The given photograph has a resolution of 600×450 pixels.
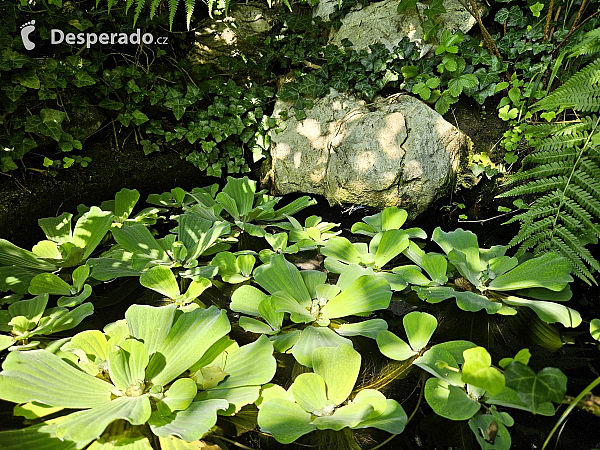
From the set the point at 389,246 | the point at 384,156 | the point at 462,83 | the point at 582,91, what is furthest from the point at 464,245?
the point at 462,83

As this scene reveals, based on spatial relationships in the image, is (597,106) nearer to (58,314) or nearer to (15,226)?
(58,314)

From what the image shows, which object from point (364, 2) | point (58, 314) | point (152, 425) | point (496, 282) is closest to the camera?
point (152, 425)

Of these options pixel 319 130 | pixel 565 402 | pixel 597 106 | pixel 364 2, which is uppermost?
Result: pixel 364 2

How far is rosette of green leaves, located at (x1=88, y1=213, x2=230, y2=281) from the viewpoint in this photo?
155cm

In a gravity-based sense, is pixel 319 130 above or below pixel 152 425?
above

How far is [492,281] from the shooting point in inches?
59.3

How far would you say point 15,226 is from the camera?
6.56 feet

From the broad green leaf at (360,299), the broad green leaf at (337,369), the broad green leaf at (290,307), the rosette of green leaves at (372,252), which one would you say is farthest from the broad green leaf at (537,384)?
the rosette of green leaves at (372,252)

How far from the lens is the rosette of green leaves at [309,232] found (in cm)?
179

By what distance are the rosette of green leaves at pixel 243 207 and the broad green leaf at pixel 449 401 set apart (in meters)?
0.99

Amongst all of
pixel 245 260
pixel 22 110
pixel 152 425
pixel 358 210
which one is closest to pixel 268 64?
pixel 358 210

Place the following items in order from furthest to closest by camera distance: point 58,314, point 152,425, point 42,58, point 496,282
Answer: point 42,58 < point 496,282 < point 58,314 < point 152,425

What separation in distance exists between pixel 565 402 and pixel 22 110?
98.1 inches

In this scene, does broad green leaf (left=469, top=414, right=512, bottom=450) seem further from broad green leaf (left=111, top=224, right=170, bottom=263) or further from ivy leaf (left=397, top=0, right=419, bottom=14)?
ivy leaf (left=397, top=0, right=419, bottom=14)
